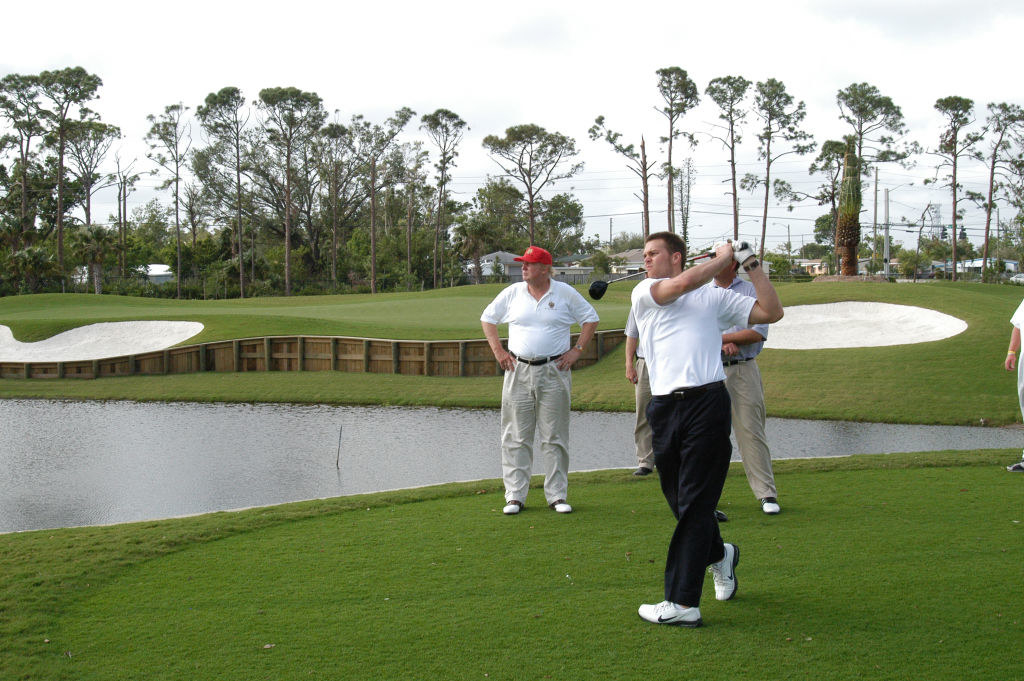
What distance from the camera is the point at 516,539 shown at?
6148 mm

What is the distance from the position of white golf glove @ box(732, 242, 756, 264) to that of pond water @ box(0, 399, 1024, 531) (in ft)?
18.8

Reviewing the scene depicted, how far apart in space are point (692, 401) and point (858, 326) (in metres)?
19.1

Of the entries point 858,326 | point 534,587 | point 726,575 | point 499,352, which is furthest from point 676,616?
point 858,326

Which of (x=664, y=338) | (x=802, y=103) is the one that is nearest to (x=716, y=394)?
(x=664, y=338)

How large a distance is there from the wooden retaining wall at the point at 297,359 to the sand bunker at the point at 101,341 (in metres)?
1.31

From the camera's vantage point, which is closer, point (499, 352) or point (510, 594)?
point (510, 594)

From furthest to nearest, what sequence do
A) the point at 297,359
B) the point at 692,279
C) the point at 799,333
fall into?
1. the point at 799,333
2. the point at 297,359
3. the point at 692,279

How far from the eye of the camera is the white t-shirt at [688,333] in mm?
4469

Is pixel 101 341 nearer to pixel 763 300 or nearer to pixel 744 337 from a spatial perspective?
pixel 744 337

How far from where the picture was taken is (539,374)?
287 inches

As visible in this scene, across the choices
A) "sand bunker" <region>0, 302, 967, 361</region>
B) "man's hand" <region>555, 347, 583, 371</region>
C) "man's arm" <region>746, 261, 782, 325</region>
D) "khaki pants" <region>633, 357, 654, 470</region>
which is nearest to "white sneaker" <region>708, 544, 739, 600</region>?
"man's arm" <region>746, 261, 782, 325</region>

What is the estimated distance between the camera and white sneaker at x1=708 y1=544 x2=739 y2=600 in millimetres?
4785

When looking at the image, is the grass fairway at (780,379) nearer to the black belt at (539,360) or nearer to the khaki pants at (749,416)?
the khaki pants at (749,416)

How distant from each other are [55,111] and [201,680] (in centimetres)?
6725
